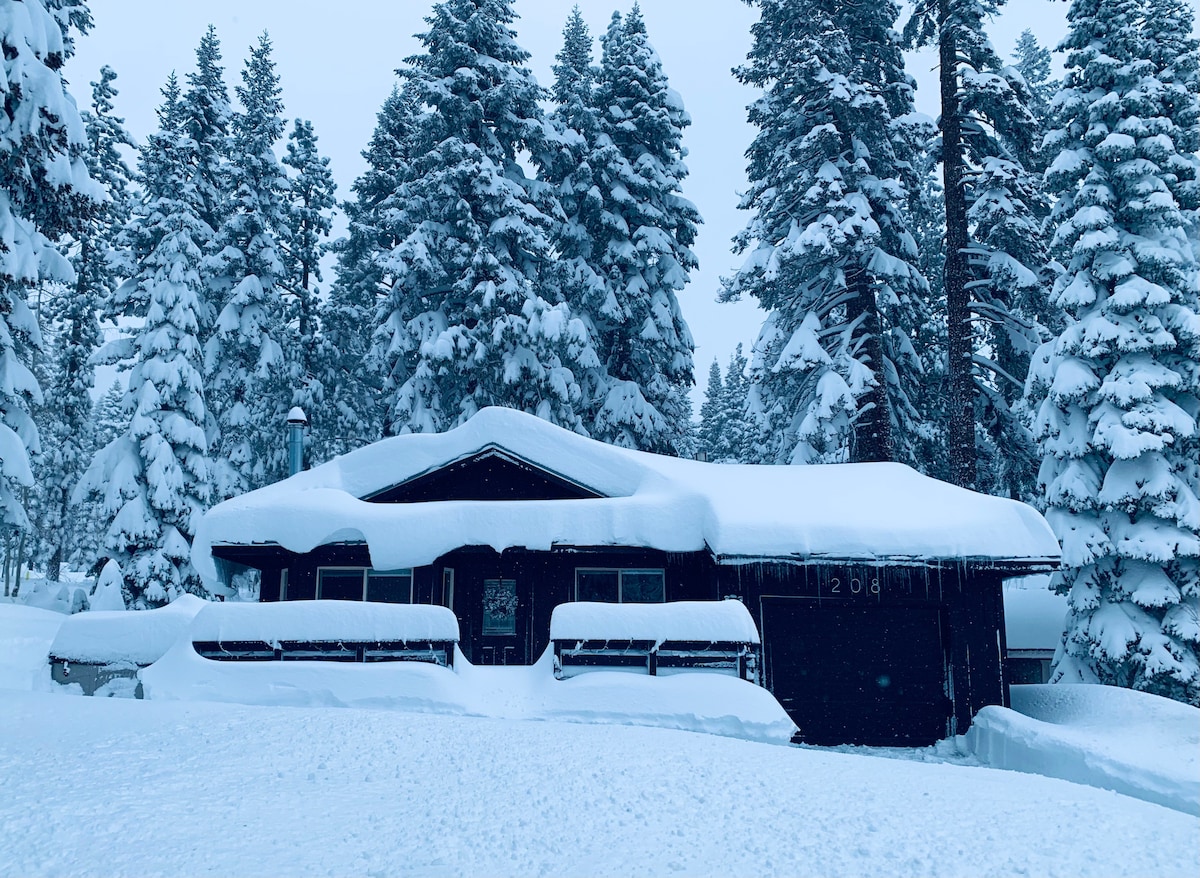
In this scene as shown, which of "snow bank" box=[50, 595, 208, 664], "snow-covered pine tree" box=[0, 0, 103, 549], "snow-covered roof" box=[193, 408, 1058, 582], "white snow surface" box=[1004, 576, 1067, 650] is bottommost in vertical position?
"white snow surface" box=[1004, 576, 1067, 650]

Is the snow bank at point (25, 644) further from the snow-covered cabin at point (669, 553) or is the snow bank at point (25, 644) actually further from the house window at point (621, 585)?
the house window at point (621, 585)

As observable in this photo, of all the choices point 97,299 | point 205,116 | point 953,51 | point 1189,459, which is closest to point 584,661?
point 1189,459

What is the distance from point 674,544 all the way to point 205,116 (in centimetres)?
2407

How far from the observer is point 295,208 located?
105ft

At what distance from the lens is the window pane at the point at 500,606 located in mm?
15891

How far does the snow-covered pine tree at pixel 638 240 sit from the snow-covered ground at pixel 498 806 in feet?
55.2

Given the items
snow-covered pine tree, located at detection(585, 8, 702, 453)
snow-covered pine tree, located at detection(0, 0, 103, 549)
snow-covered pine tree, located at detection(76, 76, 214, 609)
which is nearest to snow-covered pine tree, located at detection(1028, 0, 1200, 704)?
snow-covered pine tree, located at detection(585, 8, 702, 453)

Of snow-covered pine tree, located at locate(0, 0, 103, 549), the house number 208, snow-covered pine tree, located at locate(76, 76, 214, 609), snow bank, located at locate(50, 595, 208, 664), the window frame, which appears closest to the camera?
snow-covered pine tree, located at locate(0, 0, 103, 549)

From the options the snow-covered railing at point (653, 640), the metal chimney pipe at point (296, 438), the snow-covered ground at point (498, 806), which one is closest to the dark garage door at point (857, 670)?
the snow-covered railing at point (653, 640)

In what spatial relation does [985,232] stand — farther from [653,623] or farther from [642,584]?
[653,623]

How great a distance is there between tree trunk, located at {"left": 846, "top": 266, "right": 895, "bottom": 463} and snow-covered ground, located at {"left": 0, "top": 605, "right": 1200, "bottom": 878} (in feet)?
46.3

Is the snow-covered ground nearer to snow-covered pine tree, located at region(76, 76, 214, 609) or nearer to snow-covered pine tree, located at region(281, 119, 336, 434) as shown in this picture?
snow-covered pine tree, located at region(76, 76, 214, 609)

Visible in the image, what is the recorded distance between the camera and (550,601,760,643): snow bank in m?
12.1

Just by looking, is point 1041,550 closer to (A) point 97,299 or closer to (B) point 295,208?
(B) point 295,208
